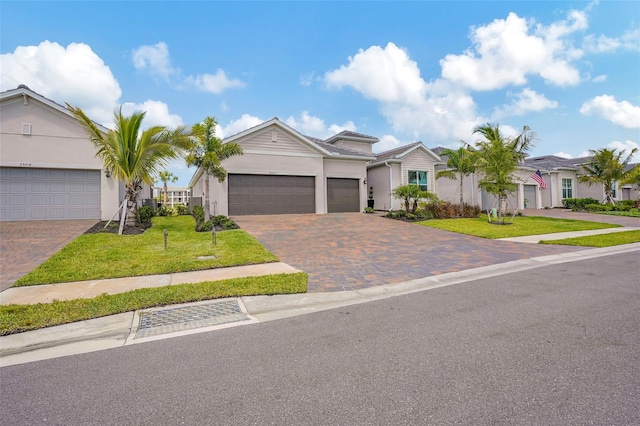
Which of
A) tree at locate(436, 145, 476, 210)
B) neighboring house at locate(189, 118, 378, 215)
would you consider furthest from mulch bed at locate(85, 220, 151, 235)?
tree at locate(436, 145, 476, 210)

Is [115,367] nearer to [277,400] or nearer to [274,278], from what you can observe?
[277,400]

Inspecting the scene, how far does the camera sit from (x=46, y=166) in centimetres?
1545

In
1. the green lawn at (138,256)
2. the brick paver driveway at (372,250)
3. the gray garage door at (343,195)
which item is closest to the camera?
the green lawn at (138,256)

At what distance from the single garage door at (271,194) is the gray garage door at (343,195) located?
61.4 inches

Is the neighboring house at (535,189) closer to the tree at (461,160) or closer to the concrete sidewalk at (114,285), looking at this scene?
the tree at (461,160)

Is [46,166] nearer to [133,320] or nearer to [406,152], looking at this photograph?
[133,320]

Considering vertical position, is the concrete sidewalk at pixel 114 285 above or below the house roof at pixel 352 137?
below

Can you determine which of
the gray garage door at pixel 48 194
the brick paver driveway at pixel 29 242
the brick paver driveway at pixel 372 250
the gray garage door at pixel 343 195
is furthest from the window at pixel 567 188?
the brick paver driveway at pixel 29 242

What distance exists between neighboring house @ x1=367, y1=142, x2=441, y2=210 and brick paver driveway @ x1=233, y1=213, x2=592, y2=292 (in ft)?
27.5

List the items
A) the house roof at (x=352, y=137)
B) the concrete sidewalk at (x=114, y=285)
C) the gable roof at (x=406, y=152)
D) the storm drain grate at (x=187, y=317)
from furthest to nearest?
the house roof at (x=352, y=137)
the gable roof at (x=406, y=152)
the concrete sidewalk at (x=114, y=285)
the storm drain grate at (x=187, y=317)

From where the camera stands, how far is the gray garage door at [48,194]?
1507cm

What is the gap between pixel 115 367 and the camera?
11.5 ft

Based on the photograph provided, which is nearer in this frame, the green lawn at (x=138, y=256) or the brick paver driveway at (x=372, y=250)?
the green lawn at (x=138, y=256)

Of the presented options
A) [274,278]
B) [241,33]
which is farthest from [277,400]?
[241,33]
